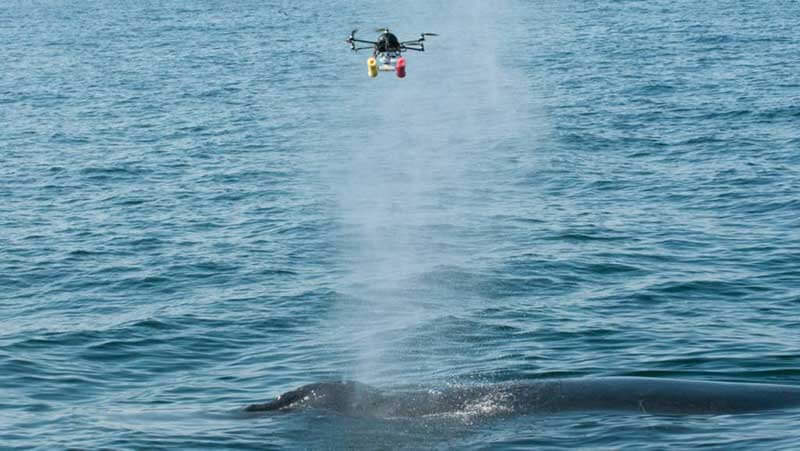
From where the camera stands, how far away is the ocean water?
119ft

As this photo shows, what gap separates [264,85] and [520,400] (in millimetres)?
65855

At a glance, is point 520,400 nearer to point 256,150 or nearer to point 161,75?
point 256,150

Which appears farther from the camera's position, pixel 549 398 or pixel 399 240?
pixel 399 240

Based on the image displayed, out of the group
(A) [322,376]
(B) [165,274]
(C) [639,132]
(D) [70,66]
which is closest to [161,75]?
(D) [70,66]

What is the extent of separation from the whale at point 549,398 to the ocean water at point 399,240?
20.9 inches

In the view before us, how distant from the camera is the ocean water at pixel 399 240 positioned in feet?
119

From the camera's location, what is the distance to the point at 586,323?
42250 mm

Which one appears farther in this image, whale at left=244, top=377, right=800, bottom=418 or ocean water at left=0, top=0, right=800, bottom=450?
ocean water at left=0, top=0, right=800, bottom=450

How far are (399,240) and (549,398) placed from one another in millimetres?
20847

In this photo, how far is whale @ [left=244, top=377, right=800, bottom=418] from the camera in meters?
32.3

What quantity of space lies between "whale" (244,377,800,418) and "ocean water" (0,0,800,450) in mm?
531

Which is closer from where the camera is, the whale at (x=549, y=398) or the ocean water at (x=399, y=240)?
the whale at (x=549, y=398)

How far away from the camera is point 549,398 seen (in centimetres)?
3312

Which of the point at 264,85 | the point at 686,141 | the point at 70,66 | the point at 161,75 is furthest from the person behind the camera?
the point at 70,66
